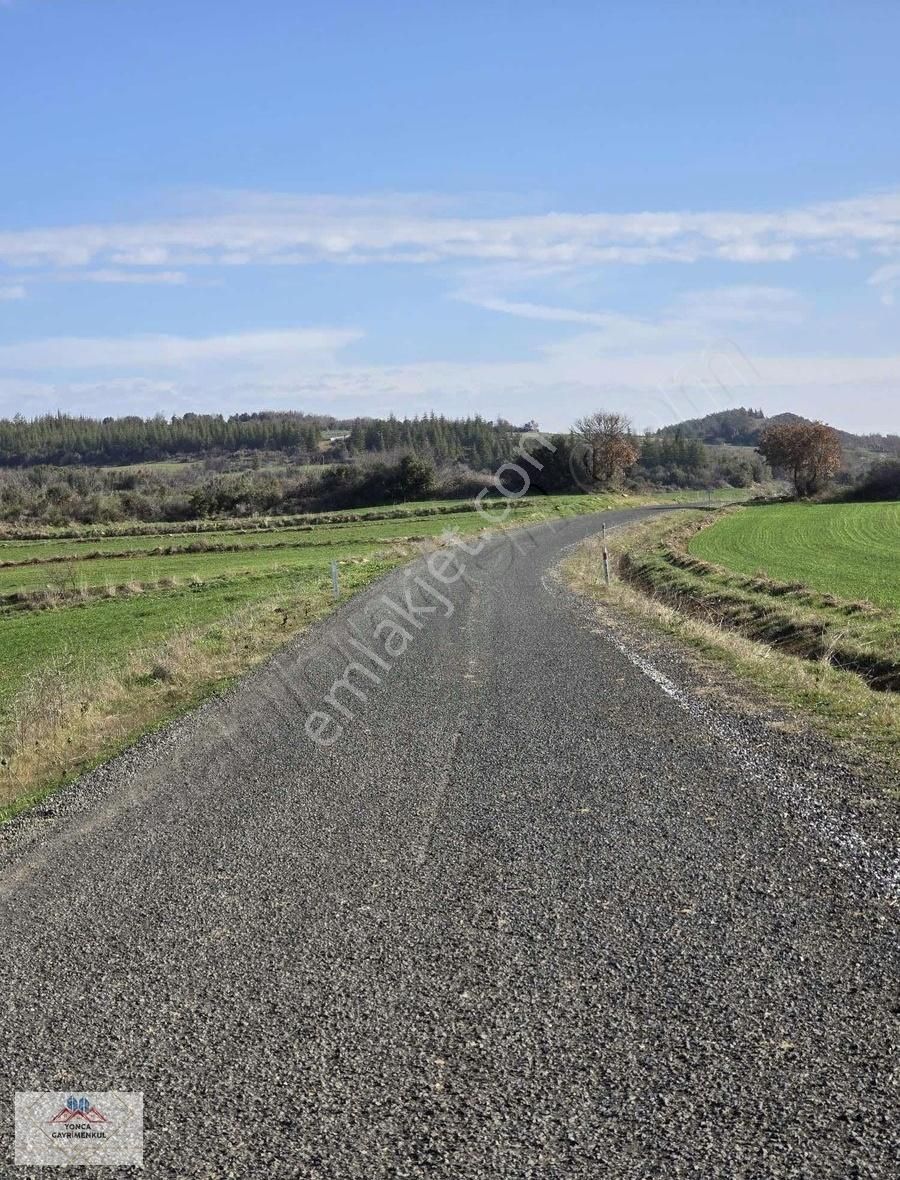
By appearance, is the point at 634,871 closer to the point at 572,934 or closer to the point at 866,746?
the point at 572,934

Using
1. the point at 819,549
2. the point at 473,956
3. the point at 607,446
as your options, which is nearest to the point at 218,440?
the point at 607,446

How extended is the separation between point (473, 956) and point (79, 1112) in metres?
2.17

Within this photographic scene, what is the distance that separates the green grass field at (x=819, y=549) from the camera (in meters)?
27.3

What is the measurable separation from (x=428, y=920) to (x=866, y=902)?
2600mm

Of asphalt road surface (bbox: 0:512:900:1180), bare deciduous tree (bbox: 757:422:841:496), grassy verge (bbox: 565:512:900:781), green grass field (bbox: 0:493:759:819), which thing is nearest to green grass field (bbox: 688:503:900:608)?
grassy verge (bbox: 565:512:900:781)

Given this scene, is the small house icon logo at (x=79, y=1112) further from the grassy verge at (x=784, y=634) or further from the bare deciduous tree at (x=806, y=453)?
the bare deciduous tree at (x=806, y=453)

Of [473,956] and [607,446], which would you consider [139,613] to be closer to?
[473,956]

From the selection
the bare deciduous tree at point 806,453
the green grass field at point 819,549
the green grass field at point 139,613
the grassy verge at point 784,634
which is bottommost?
the green grass field at point 139,613

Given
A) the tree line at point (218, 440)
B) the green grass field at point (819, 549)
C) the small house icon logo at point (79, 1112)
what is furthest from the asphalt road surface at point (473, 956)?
the tree line at point (218, 440)

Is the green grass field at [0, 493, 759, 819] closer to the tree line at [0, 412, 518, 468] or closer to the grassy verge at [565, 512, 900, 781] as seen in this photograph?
the grassy verge at [565, 512, 900, 781]

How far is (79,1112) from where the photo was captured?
448 centimetres

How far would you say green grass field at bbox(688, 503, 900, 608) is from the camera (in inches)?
1073

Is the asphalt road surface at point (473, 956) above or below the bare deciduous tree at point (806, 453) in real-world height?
below

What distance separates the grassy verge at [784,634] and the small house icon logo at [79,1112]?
6.72m
